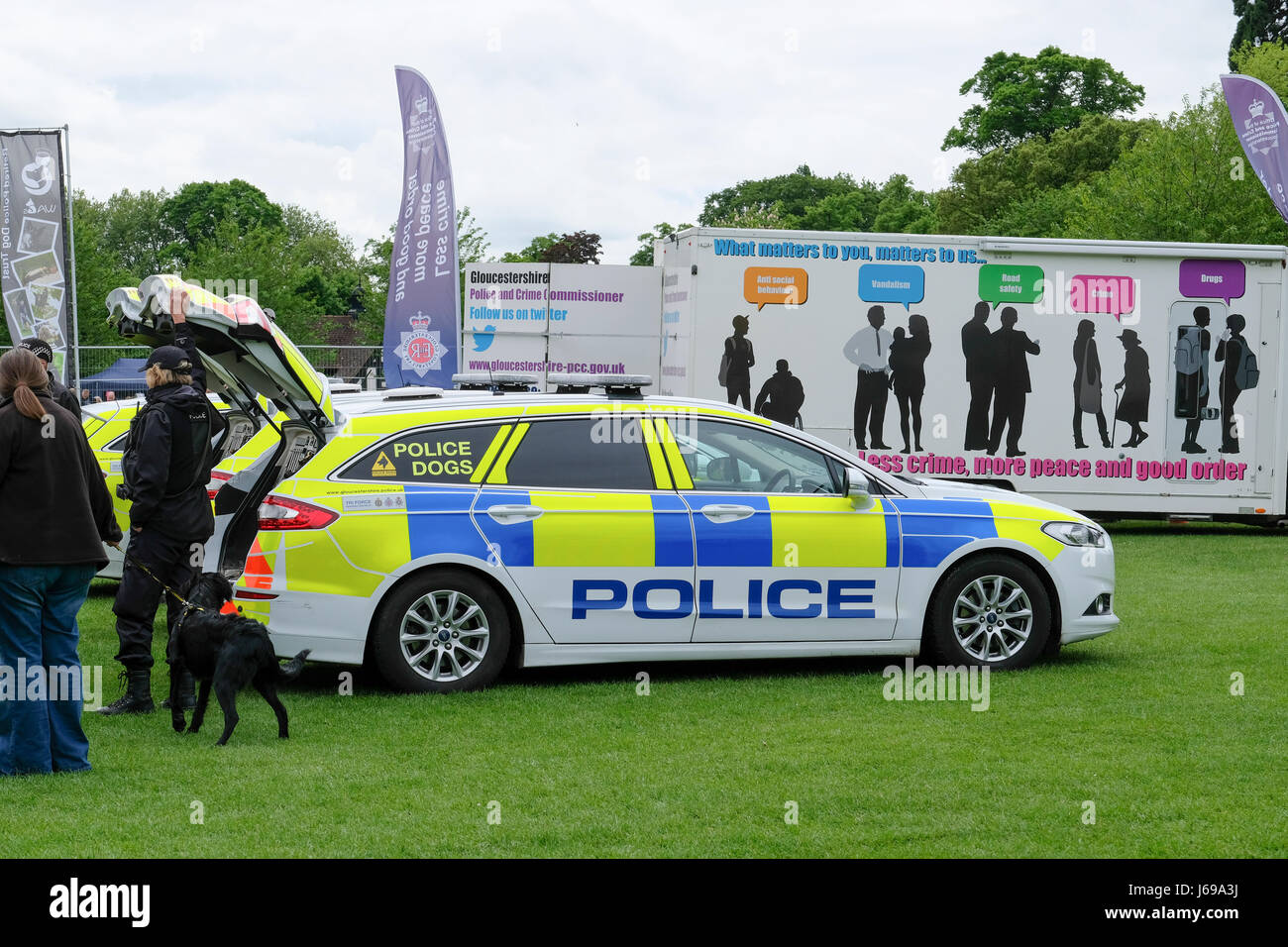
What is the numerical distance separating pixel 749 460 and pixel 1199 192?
885 inches

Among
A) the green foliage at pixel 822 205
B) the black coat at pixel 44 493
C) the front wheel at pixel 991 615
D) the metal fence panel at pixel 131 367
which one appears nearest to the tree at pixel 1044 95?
the green foliage at pixel 822 205

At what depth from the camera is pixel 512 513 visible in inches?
313

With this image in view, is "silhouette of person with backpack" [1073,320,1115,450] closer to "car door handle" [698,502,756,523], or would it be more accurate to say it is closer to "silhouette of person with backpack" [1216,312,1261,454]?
"silhouette of person with backpack" [1216,312,1261,454]

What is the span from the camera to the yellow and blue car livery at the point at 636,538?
774 centimetres

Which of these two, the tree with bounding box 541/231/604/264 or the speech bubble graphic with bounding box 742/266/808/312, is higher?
the tree with bounding box 541/231/604/264

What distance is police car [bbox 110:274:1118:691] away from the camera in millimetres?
7738

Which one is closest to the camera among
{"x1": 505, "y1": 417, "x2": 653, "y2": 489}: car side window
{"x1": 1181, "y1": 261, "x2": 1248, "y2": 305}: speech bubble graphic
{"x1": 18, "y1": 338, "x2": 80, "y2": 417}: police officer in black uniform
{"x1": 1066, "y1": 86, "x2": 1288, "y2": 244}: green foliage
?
{"x1": 505, "y1": 417, "x2": 653, "y2": 489}: car side window

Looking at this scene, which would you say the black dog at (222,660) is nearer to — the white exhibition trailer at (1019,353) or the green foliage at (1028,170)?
the white exhibition trailer at (1019,353)

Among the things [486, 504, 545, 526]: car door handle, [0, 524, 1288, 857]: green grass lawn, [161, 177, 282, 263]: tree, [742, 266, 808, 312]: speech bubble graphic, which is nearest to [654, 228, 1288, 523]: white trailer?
[742, 266, 808, 312]: speech bubble graphic

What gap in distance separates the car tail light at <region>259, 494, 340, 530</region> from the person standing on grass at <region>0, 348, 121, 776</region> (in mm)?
1422

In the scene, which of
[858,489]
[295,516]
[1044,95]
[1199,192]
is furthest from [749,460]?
[1044,95]

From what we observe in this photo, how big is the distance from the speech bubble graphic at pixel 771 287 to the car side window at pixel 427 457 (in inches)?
323
